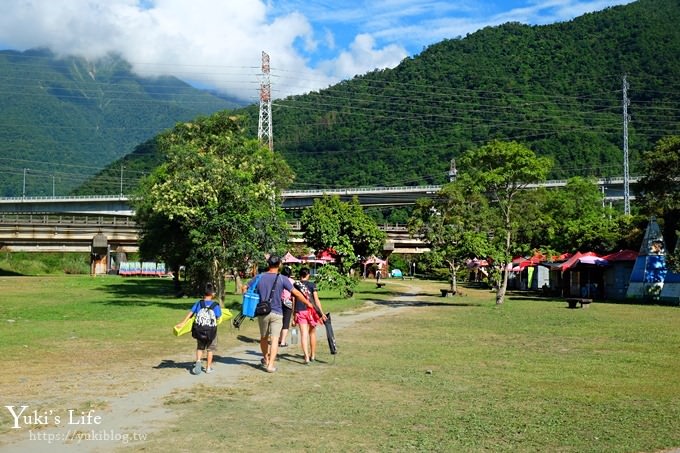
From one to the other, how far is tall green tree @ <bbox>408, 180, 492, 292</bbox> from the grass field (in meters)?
13.6

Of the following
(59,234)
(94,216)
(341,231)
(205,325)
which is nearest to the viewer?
(205,325)

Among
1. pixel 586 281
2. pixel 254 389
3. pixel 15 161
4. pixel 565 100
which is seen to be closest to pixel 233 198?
pixel 254 389

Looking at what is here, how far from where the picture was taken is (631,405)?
381 inches

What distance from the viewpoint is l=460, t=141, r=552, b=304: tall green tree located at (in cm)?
3494

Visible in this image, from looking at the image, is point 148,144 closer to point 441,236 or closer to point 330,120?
point 330,120

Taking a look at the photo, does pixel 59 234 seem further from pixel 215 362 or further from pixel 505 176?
pixel 215 362

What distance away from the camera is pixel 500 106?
11100 cm

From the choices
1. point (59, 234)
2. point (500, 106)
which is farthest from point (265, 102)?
point (500, 106)

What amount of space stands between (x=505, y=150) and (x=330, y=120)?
8749cm

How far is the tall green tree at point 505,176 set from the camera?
34938 millimetres

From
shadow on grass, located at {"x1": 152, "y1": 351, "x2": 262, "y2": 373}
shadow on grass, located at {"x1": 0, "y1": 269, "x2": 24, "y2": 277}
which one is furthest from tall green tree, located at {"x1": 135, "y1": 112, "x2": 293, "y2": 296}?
shadow on grass, located at {"x1": 0, "y1": 269, "x2": 24, "y2": 277}

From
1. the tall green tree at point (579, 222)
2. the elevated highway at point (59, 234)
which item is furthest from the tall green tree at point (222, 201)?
the elevated highway at point (59, 234)

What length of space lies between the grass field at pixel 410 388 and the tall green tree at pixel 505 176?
1418cm

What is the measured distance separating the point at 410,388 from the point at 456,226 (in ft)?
90.4
